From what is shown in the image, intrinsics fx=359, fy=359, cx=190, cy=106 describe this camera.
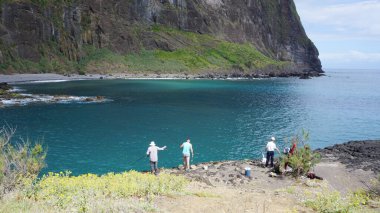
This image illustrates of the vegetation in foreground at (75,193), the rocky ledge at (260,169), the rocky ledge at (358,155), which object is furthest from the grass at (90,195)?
the rocky ledge at (358,155)

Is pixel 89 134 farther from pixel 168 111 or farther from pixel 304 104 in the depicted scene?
pixel 304 104

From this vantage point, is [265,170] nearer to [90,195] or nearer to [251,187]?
[251,187]

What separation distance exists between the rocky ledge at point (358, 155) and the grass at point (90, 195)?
18.1 meters

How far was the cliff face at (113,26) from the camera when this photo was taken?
113000 millimetres

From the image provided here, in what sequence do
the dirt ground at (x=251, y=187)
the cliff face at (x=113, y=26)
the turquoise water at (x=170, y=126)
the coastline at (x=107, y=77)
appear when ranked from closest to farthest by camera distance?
the dirt ground at (x=251, y=187), the turquoise water at (x=170, y=126), the coastline at (x=107, y=77), the cliff face at (x=113, y=26)

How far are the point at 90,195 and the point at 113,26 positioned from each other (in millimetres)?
136723

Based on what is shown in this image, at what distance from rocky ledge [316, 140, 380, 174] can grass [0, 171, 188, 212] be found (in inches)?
713

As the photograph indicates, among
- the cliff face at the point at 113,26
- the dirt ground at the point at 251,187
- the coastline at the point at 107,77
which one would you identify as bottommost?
the dirt ground at the point at 251,187

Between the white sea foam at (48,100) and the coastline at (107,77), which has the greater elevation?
the coastline at (107,77)

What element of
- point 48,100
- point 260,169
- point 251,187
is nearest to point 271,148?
point 260,169

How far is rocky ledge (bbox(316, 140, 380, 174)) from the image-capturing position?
2923cm

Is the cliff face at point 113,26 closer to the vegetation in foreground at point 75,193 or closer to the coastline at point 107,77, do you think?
the coastline at point 107,77

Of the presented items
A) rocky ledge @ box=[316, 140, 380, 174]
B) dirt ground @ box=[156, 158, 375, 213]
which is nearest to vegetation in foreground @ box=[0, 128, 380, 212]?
dirt ground @ box=[156, 158, 375, 213]

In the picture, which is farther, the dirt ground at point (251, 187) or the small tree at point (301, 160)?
the small tree at point (301, 160)
